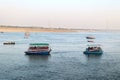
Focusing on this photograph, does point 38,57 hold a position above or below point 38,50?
below

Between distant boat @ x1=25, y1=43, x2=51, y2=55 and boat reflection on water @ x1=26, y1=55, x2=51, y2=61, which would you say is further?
distant boat @ x1=25, y1=43, x2=51, y2=55

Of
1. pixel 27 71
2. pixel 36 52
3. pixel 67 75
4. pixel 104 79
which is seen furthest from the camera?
pixel 36 52

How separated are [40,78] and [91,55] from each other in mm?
38554

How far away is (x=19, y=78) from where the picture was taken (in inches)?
1825

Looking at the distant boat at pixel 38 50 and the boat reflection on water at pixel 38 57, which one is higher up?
the distant boat at pixel 38 50

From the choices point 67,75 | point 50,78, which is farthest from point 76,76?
point 50,78

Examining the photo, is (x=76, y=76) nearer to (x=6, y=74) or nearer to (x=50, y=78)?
(x=50, y=78)

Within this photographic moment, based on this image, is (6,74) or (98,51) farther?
(98,51)

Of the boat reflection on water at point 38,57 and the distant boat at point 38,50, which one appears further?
the distant boat at point 38,50

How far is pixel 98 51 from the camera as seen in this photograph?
86.1 meters

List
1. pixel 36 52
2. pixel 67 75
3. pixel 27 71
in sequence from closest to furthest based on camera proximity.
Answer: pixel 67 75, pixel 27 71, pixel 36 52

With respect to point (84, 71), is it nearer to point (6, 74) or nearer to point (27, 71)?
point (27, 71)

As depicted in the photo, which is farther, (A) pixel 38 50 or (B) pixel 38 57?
(A) pixel 38 50

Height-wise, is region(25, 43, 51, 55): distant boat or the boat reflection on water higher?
region(25, 43, 51, 55): distant boat
